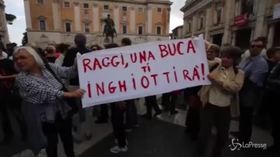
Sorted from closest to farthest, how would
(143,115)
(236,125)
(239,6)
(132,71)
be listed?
(132,71) → (236,125) → (143,115) → (239,6)

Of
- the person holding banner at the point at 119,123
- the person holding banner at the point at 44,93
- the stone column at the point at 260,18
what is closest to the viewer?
the person holding banner at the point at 44,93

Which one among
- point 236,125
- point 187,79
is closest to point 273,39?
point 236,125

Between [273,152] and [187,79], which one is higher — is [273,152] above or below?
below

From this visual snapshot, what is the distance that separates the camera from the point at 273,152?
3018 millimetres

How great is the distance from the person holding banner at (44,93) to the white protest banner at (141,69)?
244 millimetres

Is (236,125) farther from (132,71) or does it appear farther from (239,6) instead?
(239,6)

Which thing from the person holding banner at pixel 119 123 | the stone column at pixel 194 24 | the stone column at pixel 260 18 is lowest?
the person holding banner at pixel 119 123

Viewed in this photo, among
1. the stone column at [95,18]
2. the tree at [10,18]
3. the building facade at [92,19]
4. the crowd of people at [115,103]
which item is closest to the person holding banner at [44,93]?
the crowd of people at [115,103]

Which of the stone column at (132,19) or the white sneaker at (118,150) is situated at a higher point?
the stone column at (132,19)

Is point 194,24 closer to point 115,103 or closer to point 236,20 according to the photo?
point 236,20

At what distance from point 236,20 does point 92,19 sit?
109 feet

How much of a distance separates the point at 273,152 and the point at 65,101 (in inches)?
122

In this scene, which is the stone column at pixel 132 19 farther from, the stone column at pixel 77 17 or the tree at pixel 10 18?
the tree at pixel 10 18

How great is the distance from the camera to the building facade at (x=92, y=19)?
4309 cm
